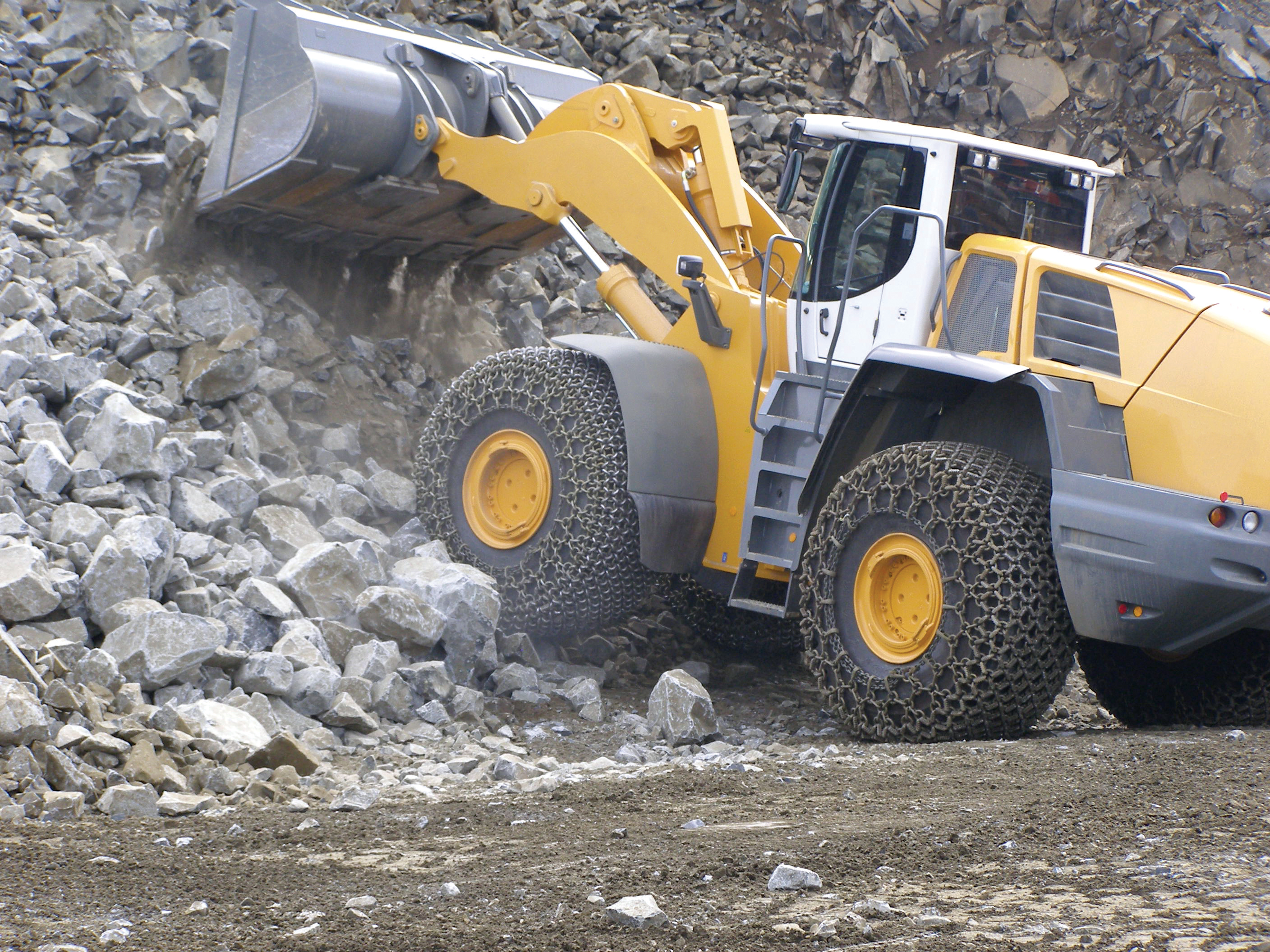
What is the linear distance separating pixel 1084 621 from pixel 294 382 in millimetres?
4711

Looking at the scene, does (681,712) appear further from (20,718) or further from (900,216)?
(20,718)

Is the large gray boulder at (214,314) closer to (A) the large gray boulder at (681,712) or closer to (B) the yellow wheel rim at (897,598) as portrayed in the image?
(A) the large gray boulder at (681,712)

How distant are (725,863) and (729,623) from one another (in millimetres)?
3764

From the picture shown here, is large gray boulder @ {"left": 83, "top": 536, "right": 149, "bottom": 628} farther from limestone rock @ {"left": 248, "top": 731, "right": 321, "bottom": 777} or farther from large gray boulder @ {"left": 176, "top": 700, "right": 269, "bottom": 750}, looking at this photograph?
limestone rock @ {"left": 248, "top": 731, "right": 321, "bottom": 777}

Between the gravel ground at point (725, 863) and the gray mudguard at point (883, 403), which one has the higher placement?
the gray mudguard at point (883, 403)

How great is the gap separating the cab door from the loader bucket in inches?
87.1

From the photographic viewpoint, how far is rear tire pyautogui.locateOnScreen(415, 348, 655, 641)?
5910 millimetres

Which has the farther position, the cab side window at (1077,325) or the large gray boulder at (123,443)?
the large gray boulder at (123,443)

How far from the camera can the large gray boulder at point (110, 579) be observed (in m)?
4.83

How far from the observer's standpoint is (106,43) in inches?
321

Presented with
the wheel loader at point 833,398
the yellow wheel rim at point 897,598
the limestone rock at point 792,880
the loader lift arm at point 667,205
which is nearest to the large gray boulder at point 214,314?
the wheel loader at point 833,398

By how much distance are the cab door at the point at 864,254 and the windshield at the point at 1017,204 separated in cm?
16

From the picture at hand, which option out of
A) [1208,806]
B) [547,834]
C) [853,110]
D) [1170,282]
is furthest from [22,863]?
[853,110]

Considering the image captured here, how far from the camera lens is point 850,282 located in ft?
18.4
